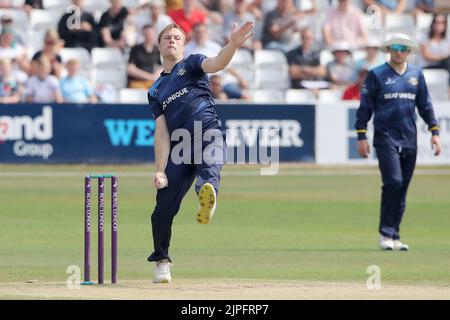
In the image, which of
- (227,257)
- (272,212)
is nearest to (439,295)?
(227,257)

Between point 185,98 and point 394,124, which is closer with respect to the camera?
point 185,98

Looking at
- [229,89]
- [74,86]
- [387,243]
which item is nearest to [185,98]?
[387,243]

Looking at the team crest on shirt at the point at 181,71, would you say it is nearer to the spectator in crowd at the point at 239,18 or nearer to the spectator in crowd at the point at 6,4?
the spectator in crowd at the point at 239,18

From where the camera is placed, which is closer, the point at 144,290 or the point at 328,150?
the point at 144,290

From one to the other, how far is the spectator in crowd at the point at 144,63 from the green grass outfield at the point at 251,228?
1.68m

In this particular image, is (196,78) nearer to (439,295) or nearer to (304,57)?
(439,295)

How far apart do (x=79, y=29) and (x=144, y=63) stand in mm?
1592

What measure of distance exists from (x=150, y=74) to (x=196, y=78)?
1371 cm

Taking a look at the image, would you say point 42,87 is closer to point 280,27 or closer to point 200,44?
point 200,44

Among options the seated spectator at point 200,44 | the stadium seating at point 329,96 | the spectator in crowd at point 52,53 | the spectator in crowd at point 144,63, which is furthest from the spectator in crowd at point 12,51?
the stadium seating at point 329,96

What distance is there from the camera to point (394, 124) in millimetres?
14648

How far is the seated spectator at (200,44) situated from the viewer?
2403 centimetres

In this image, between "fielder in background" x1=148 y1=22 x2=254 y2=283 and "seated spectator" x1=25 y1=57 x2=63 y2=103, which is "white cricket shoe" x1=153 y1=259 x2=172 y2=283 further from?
"seated spectator" x1=25 y1=57 x2=63 y2=103

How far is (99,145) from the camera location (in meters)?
24.1
